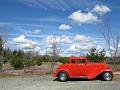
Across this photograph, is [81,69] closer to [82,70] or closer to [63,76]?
[82,70]

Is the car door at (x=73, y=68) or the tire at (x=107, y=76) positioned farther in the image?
the car door at (x=73, y=68)

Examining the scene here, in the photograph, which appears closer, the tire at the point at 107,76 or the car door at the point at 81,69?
the tire at the point at 107,76

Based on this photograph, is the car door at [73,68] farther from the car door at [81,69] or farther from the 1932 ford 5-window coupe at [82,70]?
the car door at [81,69]

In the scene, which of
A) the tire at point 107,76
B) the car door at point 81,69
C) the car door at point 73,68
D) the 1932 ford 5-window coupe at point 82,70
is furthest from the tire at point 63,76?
the tire at point 107,76

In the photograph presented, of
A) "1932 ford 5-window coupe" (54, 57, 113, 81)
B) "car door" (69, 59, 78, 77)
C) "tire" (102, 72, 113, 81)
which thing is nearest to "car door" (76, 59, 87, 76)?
"1932 ford 5-window coupe" (54, 57, 113, 81)

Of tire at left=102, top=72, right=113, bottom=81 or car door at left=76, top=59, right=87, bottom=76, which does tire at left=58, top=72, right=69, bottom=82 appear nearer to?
car door at left=76, top=59, right=87, bottom=76

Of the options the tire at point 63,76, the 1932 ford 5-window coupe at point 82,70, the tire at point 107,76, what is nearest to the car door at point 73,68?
the 1932 ford 5-window coupe at point 82,70

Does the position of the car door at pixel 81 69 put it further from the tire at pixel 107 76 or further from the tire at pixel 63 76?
the tire at pixel 107 76

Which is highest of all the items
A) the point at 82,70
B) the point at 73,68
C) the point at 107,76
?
the point at 73,68

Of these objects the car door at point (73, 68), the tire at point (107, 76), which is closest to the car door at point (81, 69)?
the car door at point (73, 68)

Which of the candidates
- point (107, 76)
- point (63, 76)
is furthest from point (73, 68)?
point (107, 76)

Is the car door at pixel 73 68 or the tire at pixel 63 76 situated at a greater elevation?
the car door at pixel 73 68

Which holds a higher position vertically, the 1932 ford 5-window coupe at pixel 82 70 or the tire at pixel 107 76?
the 1932 ford 5-window coupe at pixel 82 70

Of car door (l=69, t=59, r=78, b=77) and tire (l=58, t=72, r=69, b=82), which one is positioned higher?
car door (l=69, t=59, r=78, b=77)
